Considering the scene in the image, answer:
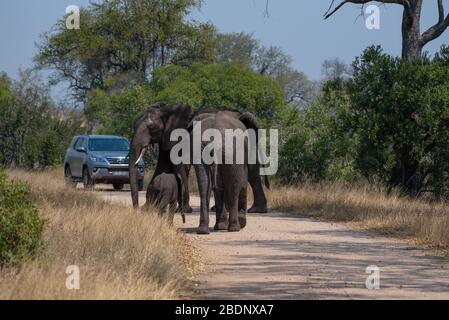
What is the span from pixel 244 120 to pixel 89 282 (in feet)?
34.4

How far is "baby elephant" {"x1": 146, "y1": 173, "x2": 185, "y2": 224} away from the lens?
17516mm

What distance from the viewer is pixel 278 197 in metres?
24.6

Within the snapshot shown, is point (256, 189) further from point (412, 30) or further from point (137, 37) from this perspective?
point (137, 37)

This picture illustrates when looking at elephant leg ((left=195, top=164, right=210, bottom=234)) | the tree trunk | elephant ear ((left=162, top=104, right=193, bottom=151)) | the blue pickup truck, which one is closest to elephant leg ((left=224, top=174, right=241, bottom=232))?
elephant leg ((left=195, top=164, right=210, bottom=234))

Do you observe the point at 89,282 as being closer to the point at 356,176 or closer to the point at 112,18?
the point at 356,176

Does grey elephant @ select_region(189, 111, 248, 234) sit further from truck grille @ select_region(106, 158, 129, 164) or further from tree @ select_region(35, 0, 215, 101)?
tree @ select_region(35, 0, 215, 101)

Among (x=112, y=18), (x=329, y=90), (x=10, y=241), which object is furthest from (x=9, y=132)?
(x=10, y=241)

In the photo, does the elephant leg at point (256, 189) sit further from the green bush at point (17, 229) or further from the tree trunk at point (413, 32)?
the green bush at point (17, 229)

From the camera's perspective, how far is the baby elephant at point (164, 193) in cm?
1752

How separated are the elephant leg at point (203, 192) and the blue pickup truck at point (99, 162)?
11.7 metres

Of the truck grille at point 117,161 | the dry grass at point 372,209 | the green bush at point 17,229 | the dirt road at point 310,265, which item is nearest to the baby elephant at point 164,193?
the dirt road at point 310,265

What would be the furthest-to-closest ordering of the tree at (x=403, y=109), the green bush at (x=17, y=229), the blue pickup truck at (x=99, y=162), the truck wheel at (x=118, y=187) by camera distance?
the truck wheel at (x=118, y=187) < the blue pickup truck at (x=99, y=162) < the tree at (x=403, y=109) < the green bush at (x=17, y=229)

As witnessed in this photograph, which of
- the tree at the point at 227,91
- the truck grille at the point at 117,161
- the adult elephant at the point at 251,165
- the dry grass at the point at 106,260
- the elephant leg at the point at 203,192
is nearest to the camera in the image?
the dry grass at the point at 106,260

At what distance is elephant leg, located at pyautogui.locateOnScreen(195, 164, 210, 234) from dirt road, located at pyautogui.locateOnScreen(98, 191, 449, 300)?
7.5 inches
